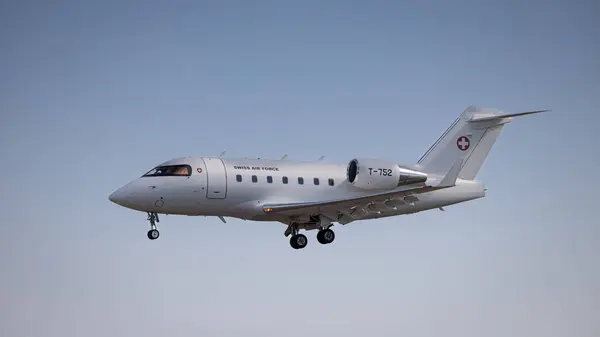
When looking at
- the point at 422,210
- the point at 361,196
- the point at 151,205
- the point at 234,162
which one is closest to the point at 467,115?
the point at 422,210

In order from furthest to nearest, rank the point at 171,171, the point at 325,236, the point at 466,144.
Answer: the point at 466,144 → the point at 325,236 → the point at 171,171

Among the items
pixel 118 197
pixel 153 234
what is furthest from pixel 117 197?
→ pixel 153 234

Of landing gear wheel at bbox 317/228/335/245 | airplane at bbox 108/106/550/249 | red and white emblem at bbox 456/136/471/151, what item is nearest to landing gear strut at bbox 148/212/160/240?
airplane at bbox 108/106/550/249

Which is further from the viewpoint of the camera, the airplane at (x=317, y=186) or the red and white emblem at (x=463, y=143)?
the red and white emblem at (x=463, y=143)

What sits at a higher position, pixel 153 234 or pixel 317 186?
pixel 317 186

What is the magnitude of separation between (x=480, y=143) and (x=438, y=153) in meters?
2.02

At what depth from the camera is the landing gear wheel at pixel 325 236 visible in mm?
40562

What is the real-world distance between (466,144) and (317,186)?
8.09 metres

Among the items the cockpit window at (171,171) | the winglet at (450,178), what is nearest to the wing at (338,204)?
the winglet at (450,178)

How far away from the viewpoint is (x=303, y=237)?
4053cm

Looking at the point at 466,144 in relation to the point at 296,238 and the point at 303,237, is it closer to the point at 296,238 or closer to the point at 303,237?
the point at 303,237

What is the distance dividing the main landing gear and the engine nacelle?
2422mm

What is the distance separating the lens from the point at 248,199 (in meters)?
38.4

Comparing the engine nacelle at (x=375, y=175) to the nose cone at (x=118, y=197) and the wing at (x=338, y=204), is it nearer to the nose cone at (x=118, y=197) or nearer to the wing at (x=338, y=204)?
the wing at (x=338, y=204)
